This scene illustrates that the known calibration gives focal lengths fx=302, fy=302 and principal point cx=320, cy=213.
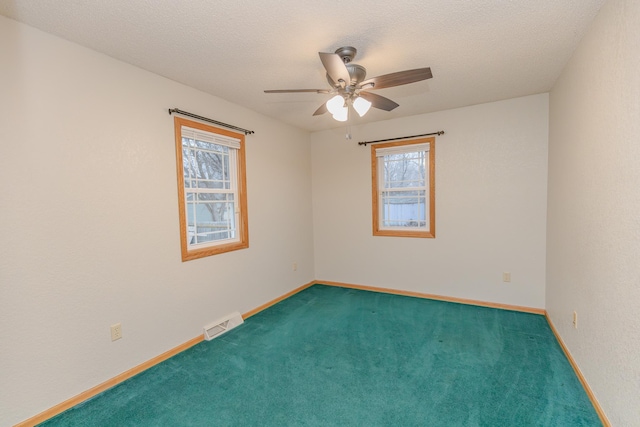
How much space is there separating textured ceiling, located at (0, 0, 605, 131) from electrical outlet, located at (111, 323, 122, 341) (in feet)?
6.82

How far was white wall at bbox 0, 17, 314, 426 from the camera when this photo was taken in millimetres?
1854

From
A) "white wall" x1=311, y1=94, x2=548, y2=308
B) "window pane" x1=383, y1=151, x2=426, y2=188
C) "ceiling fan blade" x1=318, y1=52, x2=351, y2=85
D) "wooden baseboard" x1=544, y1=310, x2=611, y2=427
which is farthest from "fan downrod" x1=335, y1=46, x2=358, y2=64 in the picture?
"wooden baseboard" x1=544, y1=310, x2=611, y2=427

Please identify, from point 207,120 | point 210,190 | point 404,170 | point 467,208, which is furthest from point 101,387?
point 467,208

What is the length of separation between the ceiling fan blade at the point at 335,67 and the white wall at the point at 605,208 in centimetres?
145

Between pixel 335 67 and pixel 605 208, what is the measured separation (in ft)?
6.03

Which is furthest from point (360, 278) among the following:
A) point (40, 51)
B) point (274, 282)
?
point (40, 51)

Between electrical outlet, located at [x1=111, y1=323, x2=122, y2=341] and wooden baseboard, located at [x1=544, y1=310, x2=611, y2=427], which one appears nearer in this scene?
wooden baseboard, located at [x1=544, y1=310, x2=611, y2=427]

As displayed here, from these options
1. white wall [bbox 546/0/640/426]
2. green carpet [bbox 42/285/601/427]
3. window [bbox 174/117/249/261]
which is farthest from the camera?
window [bbox 174/117/249/261]

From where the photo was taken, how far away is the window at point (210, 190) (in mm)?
2893

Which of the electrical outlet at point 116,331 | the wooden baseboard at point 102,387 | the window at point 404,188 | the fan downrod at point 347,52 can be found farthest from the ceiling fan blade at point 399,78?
the wooden baseboard at point 102,387

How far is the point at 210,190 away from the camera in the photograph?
3195mm

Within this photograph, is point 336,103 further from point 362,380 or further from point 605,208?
point 362,380

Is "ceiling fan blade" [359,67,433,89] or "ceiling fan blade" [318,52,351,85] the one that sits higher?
"ceiling fan blade" [318,52,351,85]

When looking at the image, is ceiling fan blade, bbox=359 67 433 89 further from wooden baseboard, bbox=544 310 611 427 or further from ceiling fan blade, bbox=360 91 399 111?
wooden baseboard, bbox=544 310 611 427
